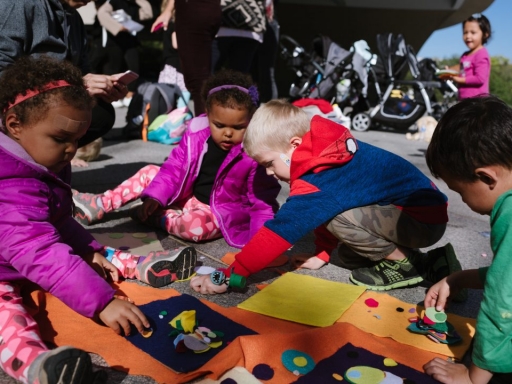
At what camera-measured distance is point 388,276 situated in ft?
6.20

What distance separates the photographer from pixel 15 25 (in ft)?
6.33

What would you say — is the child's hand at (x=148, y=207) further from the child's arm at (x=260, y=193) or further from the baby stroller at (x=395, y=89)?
the baby stroller at (x=395, y=89)

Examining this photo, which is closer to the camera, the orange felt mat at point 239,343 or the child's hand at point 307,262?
the orange felt mat at point 239,343

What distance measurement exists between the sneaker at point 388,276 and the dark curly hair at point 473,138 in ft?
2.38

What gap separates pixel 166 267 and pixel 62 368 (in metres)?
0.73

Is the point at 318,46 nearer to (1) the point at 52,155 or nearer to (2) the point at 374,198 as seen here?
(2) the point at 374,198

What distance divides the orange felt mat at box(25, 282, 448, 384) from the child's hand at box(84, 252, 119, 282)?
0.21 meters

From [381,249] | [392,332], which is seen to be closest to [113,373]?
[392,332]

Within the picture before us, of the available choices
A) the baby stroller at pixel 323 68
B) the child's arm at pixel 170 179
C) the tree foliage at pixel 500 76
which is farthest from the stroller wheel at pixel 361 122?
the child's arm at pixel 170 179

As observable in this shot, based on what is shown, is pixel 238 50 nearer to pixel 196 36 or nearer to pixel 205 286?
pixel 196 36

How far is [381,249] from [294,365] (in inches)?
29.3

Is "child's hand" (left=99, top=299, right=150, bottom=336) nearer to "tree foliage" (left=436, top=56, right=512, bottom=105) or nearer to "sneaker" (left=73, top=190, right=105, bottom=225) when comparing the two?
"sneaker" (left=73, top=190, right=105, bottom=225)

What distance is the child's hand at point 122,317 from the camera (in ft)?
4.57

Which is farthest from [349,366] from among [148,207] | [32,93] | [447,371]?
[148,207]
